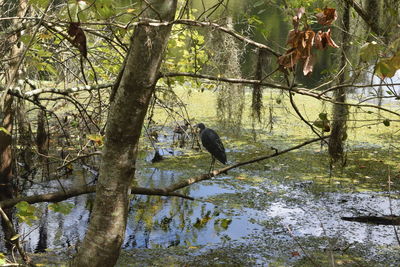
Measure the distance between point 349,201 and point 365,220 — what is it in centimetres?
48

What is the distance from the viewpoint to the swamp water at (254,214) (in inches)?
128

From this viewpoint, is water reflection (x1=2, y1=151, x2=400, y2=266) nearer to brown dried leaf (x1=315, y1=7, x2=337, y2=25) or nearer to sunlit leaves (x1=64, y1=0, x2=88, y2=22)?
brown dried leaf (x1=315, y1=7, x2=337, y2=25)

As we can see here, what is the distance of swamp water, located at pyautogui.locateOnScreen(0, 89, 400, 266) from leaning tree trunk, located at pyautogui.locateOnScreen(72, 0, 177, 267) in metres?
0.98

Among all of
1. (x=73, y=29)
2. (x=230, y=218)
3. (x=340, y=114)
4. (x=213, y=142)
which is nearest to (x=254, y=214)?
(x=230, y=218)

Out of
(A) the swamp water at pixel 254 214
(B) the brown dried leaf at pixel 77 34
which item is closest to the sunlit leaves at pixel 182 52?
(A) the swamp water at pixel 254 214

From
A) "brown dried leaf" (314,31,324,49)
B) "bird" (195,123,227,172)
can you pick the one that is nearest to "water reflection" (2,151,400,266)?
"bird" (195,123,227,172)

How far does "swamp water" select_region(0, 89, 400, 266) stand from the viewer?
3253 mm

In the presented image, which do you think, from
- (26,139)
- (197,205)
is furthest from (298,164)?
(26,139)

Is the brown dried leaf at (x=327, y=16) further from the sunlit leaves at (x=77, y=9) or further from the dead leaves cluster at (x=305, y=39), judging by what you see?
the sunlit leaves at (x=77, y=9)

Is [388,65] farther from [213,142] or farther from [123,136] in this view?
[213,142]

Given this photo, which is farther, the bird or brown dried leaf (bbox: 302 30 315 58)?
the bird

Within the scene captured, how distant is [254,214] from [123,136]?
107 inches

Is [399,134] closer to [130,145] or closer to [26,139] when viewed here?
[26,139]

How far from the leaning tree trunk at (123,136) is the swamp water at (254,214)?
98cm
